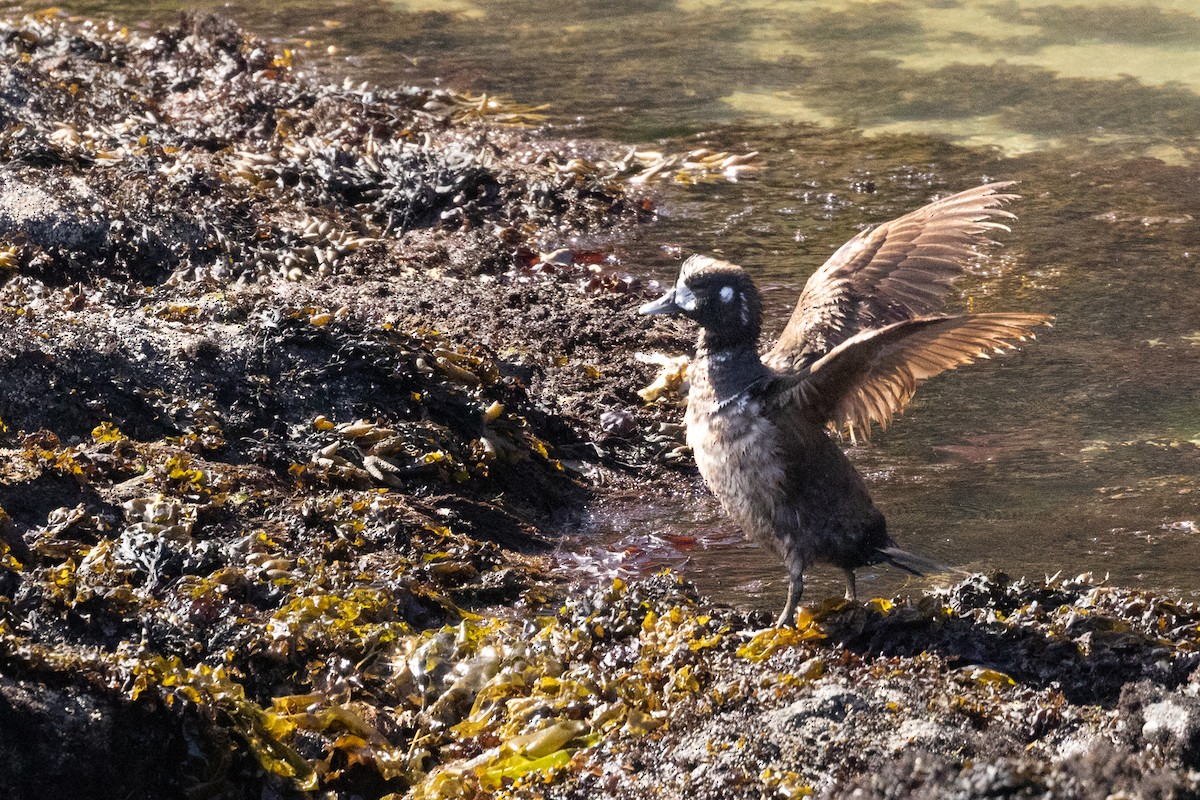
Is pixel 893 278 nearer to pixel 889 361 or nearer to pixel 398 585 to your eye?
pixel 889 361

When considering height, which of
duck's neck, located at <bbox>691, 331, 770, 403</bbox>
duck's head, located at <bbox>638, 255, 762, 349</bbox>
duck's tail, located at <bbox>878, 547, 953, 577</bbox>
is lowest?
duck's tail, located at <bbox>878, 547, 953, 577</bbox>

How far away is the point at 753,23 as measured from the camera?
44.2 feet

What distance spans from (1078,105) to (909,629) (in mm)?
8116

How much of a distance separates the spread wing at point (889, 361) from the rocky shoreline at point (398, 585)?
23.4 inches

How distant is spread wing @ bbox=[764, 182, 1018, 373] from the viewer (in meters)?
4.47

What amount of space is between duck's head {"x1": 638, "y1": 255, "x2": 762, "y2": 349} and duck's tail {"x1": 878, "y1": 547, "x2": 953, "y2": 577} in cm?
80

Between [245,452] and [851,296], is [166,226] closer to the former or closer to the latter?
[245,452]

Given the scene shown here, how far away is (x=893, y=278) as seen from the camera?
15.0 ft

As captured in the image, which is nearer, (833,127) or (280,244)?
(280,244)

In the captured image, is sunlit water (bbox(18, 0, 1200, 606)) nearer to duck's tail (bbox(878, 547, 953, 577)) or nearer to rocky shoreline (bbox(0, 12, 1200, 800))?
duck's tail (bbox(878, 547, 953, 577))

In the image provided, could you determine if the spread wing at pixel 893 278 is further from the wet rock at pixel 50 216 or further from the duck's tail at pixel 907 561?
the wet rock at pixel 50 216

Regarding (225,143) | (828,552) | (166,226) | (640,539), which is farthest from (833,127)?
(828,552)

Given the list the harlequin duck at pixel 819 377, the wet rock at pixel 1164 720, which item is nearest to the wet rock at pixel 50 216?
the harlequin duck at pixel 819 377

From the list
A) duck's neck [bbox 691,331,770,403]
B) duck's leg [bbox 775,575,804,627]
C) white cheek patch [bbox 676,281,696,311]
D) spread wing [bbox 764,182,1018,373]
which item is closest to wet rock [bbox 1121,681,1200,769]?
duck's leg [bbox 775,575,804,627]
